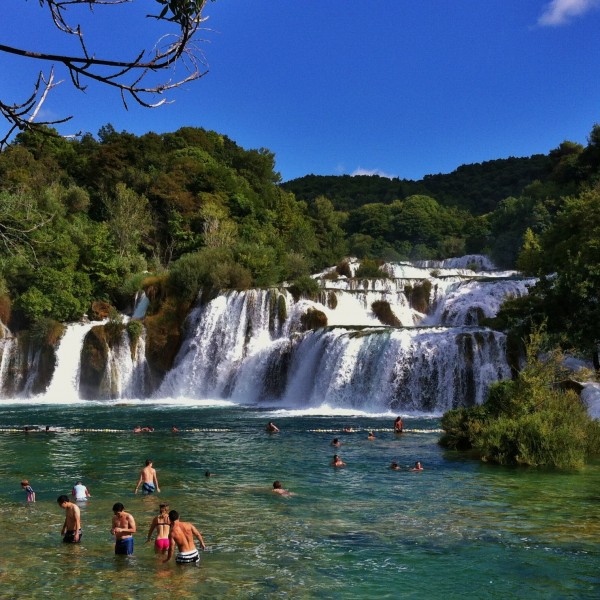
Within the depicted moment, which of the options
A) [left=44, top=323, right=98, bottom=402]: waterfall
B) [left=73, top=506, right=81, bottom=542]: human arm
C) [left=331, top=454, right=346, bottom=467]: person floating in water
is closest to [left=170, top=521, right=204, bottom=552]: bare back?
[left=73, top=506, right=81, bottom=542]: human arm

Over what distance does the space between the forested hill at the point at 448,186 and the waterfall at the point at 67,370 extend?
71334 mm

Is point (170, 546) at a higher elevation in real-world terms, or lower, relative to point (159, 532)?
lower

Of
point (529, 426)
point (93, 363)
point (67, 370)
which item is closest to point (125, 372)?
point (93, 363)

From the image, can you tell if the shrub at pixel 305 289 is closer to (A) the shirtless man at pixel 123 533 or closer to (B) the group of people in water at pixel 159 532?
(B) the group of people in water at pixel 159 532

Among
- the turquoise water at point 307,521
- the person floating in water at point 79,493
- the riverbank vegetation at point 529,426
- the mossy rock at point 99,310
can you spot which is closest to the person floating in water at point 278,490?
the turquoise water at point 307,521

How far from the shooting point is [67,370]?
4031 cm

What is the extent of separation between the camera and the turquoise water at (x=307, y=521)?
33.4 feet

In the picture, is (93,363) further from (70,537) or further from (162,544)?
(162,544)

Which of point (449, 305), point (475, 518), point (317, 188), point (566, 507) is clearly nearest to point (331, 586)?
point (475, 518)

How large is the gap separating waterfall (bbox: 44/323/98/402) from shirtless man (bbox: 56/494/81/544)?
2826cm

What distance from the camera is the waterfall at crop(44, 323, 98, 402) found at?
131 feet

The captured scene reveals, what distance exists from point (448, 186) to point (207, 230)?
227 ft

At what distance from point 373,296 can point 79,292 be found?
61.1 ft

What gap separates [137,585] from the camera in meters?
10.2
